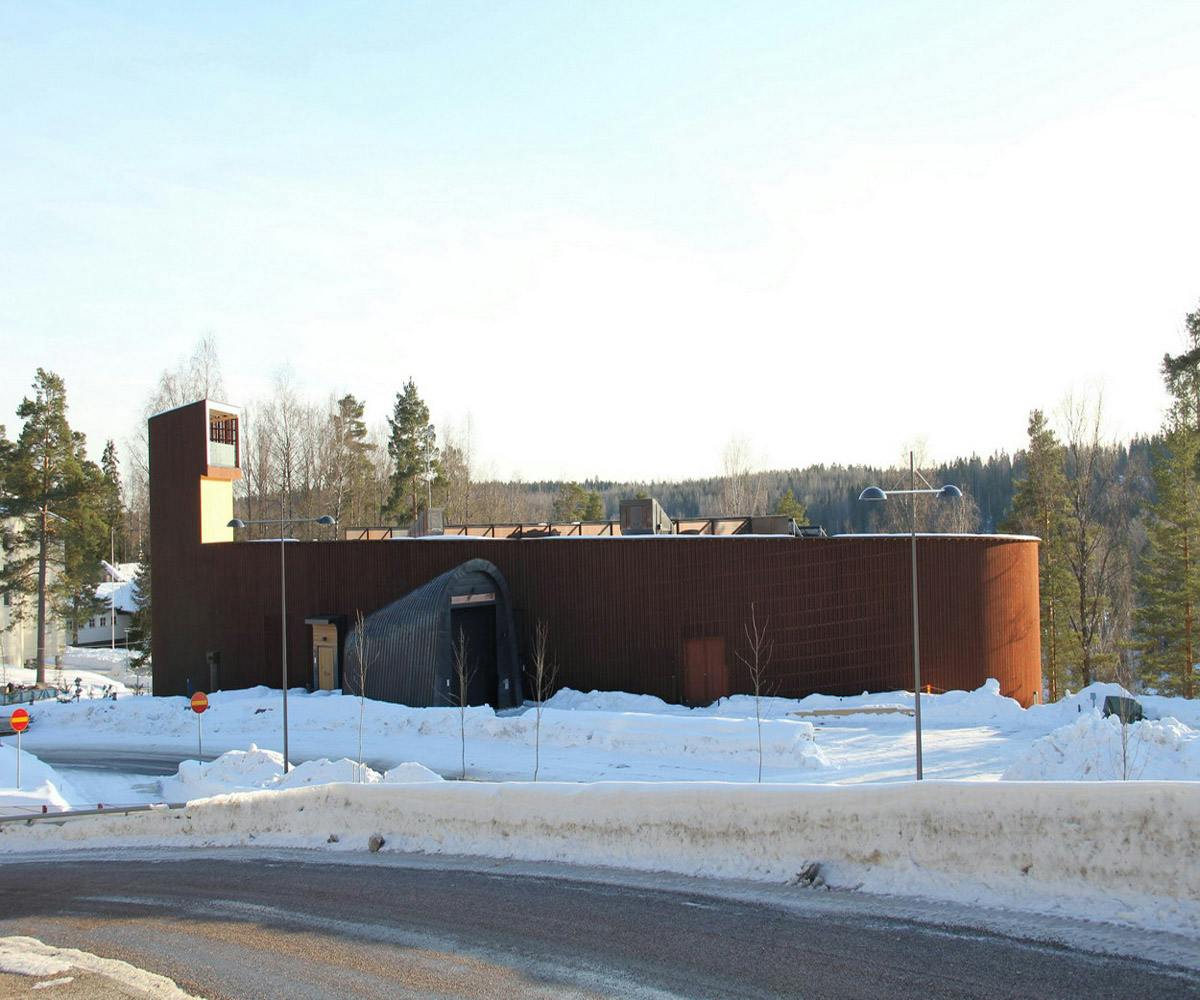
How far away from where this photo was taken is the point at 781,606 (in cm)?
2809

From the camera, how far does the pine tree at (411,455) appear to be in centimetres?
5991

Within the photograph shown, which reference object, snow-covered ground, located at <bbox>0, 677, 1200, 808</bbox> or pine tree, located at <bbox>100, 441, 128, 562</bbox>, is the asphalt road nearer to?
snow-covered ground, located at <bbox>0, 677, 1200, 808</bbox>

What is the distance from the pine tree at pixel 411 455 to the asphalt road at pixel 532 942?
4879 cm

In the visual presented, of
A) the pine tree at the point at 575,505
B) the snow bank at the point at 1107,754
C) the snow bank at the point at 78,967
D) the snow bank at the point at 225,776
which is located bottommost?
the snow bank at the point at 225,776

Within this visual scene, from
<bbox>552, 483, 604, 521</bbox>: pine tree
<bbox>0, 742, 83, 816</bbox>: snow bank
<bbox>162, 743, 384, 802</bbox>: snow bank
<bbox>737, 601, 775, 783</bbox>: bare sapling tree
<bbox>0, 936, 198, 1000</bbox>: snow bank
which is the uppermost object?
<bbox>552, 483, 604, 521</bbox>: pine tree

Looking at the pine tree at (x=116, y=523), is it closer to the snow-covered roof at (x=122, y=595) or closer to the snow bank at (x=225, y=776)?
the snow-covered roof at (x=122, y=595)

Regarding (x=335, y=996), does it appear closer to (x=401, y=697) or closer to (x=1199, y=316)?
(x=401, y=697)

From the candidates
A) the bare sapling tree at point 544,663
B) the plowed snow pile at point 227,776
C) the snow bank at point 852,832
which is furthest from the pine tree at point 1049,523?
the snow bank at point 852,832

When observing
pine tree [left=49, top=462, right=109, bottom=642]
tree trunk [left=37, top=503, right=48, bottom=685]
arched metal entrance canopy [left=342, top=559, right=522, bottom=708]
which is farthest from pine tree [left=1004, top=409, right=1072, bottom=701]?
tree trunk [left=37, top=503, right=48, bottom=685]

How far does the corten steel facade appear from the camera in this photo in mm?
27984

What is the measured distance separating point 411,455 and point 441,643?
33.6m

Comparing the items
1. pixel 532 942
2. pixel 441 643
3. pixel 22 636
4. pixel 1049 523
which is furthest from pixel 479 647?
pixel 22 636

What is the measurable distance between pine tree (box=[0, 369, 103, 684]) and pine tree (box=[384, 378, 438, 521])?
56.3 feet

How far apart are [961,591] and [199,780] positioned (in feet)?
67.8
